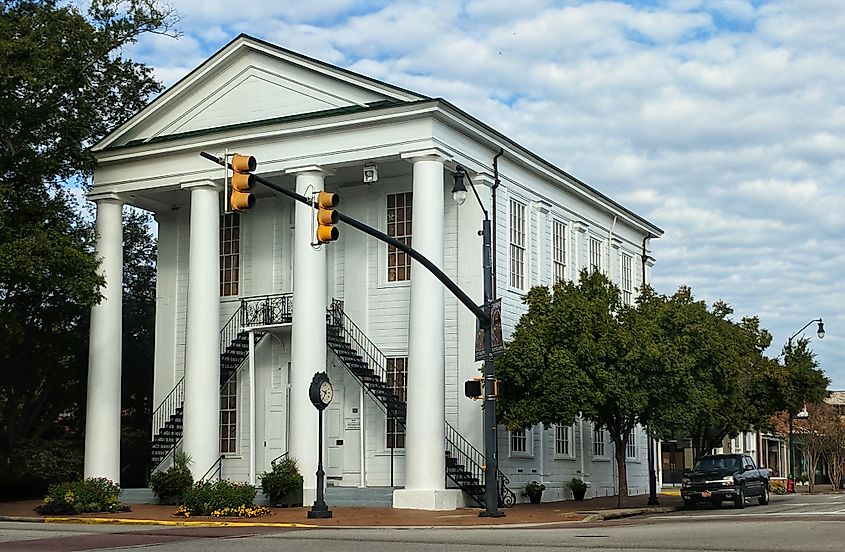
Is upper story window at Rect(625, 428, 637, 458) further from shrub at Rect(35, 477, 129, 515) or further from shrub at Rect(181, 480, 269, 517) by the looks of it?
shrub at Rect(35, 477, 129, 515)

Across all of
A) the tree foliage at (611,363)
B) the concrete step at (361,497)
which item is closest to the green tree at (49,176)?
the concrete step at (361,497)

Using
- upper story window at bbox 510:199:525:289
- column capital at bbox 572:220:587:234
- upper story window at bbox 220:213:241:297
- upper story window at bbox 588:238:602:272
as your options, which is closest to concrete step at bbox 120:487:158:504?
upper story window at bbox 220:213:241:297

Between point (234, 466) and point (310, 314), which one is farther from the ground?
point (310, 314)

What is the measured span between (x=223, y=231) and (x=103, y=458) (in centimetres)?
835

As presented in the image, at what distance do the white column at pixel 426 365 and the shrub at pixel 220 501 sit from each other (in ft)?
12.9

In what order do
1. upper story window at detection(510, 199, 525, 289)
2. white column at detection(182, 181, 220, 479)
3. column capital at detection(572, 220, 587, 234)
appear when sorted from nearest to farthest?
white column at detection(182, 181, 220, 479), upper story window at detection(510, 199, 525, 289), column capital at detection(572, 220, 587, 234)

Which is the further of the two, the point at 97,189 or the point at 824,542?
the point at 97,189

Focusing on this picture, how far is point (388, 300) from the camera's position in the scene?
115 feet

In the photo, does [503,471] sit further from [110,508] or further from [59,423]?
[59,423]

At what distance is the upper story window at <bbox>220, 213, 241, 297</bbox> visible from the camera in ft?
125

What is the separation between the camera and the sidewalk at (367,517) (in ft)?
83.9

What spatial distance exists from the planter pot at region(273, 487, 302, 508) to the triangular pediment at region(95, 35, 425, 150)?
10.9 meters

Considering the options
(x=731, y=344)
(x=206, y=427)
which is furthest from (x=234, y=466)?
(x=731, y=344)

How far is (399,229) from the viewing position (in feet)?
116
